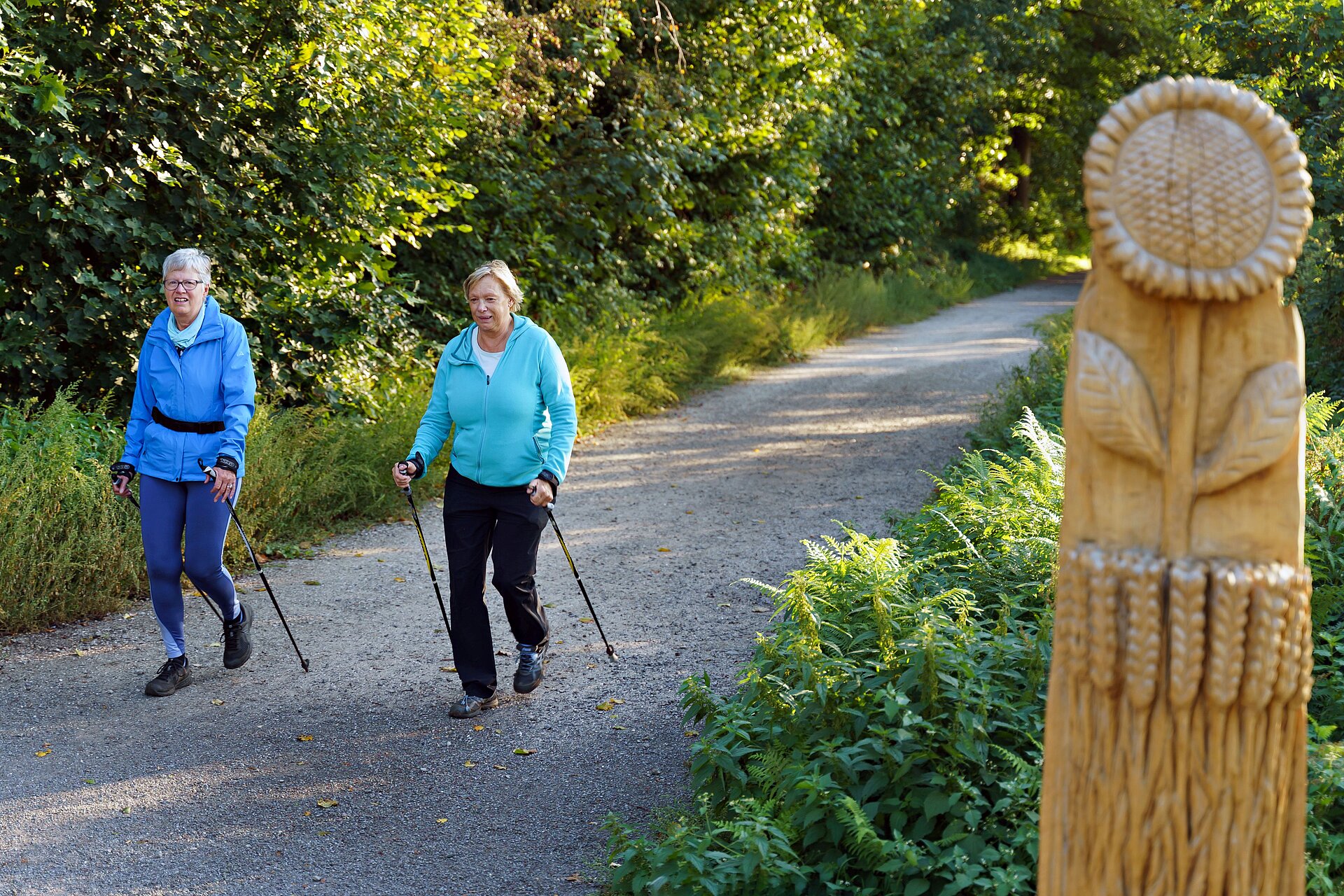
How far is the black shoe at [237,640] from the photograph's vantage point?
598 centimetres

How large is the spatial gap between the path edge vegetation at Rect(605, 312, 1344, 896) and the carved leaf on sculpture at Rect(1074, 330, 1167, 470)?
141 cm

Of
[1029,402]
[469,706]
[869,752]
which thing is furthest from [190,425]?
[1029,402]

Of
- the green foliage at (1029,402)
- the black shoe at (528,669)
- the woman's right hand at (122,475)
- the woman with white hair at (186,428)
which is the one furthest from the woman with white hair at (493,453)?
the green foliage at (1029,402)

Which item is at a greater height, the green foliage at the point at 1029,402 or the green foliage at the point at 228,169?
the green foliage at the point at 228,169

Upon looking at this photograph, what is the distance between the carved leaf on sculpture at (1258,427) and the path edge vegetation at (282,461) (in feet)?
20.2

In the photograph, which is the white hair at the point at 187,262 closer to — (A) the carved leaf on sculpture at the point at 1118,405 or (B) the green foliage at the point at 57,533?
(B) the green foliage at the point at 57,533

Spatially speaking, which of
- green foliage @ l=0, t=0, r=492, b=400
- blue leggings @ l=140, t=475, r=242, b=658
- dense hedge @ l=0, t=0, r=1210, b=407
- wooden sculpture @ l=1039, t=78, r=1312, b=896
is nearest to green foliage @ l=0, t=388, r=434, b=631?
green foliage @ l=0, t=0, r=492, b=400

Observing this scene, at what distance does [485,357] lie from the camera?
17.8ft

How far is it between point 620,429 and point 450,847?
25.7ft

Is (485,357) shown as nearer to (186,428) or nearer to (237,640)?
(186,428)

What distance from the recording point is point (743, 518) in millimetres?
8859

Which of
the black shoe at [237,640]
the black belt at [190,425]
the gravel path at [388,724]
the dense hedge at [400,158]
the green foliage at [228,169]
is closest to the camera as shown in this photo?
the gravel path at [388,724]

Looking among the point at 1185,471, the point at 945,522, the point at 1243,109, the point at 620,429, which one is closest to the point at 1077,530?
the point at 1185,471

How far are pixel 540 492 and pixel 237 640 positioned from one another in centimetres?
193
